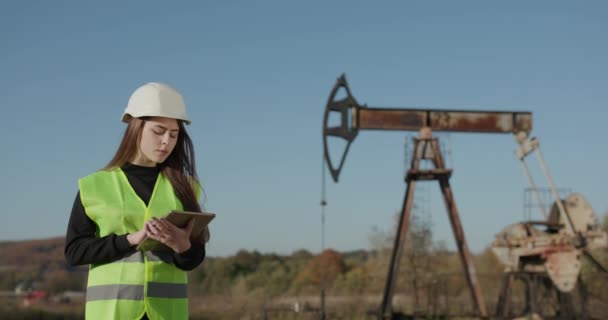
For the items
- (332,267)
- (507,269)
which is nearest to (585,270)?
(507,269)

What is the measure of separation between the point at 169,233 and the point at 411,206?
36.0 feet

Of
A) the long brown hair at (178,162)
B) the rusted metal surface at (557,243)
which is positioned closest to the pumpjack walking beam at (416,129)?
the rusted metal surface at (557,243)

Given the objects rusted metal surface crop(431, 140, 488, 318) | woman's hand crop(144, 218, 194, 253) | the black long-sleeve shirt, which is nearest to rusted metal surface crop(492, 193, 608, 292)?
rusted metal surface crop(431, 140, 488, 318)

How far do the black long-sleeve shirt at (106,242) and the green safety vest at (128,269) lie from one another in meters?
0.02

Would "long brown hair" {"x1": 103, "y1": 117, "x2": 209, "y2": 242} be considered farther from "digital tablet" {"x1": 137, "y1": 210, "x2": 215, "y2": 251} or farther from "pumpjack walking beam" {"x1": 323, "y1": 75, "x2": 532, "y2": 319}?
"pumpjack walking beam" {"x1": 323, "y1": 75, "x2": 532, "y2": 319}

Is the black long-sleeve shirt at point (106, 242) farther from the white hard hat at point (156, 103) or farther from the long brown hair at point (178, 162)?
the white hard hat at point (156, 103)

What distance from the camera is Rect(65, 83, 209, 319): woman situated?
2396 millimetres

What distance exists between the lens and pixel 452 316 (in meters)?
13.2

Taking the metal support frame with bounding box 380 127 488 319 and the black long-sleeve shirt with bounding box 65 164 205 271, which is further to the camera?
the metal support frame with bounding box 380 127 488 319

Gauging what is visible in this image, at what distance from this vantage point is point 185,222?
2.34 m

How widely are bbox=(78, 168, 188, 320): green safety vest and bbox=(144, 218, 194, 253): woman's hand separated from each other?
0.14 meters

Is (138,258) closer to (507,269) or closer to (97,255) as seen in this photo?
(97,255)

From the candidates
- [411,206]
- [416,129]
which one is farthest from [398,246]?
[416,129]

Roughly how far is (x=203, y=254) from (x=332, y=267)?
2290 cm
